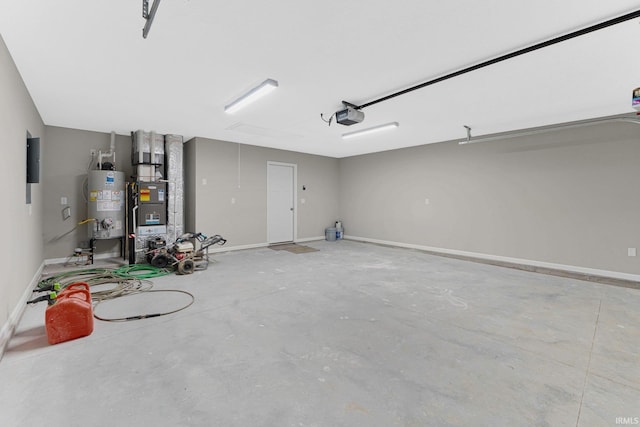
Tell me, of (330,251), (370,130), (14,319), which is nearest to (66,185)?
(14,319)

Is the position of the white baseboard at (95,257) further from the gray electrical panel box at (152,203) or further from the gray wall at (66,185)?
the gray electrical panel box at (152,203)

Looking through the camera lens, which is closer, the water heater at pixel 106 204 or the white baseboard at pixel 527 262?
the white baseboard at pixel 527 262

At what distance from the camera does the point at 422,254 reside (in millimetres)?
6453

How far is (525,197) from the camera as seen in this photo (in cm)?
536

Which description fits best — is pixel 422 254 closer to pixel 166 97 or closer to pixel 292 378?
pixel 292 378

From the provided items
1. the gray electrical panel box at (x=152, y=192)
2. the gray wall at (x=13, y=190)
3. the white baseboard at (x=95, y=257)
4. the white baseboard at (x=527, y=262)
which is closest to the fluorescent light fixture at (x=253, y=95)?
the gray wall at (x=13, y=190)

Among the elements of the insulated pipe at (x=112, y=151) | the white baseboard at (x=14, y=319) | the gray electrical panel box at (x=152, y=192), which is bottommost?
the white baseboard at (x=14, y=319)

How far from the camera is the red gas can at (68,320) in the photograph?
7.75 feet

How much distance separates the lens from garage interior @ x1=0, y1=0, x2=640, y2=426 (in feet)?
6.09

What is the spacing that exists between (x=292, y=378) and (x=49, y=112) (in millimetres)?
5611

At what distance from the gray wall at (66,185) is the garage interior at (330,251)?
0.04 meters

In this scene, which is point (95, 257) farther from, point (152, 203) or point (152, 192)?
point (152, 192)

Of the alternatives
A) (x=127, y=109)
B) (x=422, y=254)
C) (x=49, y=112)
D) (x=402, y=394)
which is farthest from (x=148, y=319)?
(x=422, y=254)

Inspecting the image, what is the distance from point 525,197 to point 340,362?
5.23m
